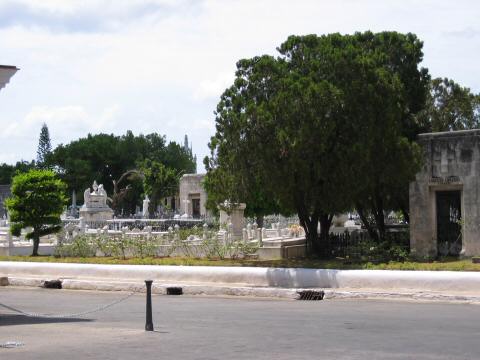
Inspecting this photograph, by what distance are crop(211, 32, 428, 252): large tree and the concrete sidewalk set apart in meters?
2.54

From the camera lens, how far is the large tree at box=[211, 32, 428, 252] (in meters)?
20.3

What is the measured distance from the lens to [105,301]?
18.3 m

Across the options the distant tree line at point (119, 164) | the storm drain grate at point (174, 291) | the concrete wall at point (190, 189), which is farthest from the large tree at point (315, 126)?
the distant tree line at point (119, 164)

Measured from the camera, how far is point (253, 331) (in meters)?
12.2

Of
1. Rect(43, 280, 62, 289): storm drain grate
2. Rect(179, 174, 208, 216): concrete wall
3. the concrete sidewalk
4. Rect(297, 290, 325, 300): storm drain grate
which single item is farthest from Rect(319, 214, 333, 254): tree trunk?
Rect(179, 174, 208, 216): concrete wall

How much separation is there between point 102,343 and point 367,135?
37.4ft

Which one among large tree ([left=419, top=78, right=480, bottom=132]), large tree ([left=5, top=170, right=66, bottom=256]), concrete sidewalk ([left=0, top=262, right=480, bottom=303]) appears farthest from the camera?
large tree ([left=419, top=78, right=480, bottom=132])

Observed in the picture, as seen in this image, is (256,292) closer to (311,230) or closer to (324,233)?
(311,230)

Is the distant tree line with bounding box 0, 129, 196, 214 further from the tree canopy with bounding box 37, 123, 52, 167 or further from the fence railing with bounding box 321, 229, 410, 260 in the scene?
the fence railing with bounding box 321, 229, 410, 260

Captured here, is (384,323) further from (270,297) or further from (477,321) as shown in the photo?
(270,297)

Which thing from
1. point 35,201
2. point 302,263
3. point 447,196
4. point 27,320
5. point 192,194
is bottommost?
point 27,320

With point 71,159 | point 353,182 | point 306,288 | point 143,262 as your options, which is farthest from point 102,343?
point 71,159

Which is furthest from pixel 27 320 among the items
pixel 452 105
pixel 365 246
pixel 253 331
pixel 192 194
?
pixel 192 194

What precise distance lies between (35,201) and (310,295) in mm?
13637
